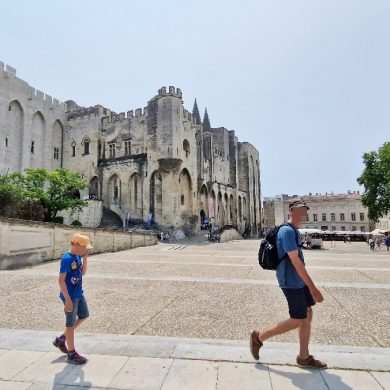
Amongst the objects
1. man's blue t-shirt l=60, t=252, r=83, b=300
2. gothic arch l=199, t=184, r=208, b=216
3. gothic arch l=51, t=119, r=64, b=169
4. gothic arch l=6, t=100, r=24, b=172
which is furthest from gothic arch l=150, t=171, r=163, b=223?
man's blue t-shirt l=60, t=252, r=83, b=300

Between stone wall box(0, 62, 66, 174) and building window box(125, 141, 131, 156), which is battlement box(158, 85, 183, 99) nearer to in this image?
building window box(125, 141, 131, 156)

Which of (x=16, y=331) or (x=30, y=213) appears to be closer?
(x=16, y=331)

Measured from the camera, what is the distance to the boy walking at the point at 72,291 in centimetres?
355

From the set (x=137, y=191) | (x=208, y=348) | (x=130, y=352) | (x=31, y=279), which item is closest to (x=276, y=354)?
(x=208, y=348)

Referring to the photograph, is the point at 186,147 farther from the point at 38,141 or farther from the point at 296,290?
the point at 296,290

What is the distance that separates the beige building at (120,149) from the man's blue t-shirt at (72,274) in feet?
107


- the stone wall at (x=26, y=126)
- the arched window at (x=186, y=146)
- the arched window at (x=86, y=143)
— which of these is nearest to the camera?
the stone wall at (x=26, y=126)

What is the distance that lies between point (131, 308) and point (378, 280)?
7.11 meters

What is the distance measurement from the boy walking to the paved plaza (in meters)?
0.18

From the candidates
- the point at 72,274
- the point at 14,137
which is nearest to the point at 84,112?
the point at 14,137

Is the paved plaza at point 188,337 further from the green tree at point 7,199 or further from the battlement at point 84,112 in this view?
the battlement at point 84,112

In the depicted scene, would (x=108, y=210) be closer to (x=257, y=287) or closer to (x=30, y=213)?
(x=30, y=213)

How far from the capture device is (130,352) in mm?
3744

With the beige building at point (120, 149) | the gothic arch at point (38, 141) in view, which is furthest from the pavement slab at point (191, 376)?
the gothic arch at point (38, 141)
